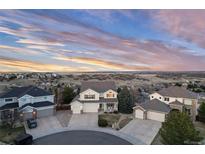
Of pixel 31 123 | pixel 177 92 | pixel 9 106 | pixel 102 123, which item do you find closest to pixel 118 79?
pixel 102 123

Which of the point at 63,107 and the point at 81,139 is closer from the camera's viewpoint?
the point at 81,139

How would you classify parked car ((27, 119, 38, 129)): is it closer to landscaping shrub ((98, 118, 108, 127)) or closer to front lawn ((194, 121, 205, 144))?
landscaping shrub ((98, 118, 108, 127))

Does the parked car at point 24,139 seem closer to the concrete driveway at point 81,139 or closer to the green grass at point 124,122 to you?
the concrete driveway at point 81,139

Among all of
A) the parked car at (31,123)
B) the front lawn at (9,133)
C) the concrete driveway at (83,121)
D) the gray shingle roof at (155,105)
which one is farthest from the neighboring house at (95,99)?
the front lawn at (9,133)

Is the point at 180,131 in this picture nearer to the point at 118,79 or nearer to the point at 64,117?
the point at 118,79

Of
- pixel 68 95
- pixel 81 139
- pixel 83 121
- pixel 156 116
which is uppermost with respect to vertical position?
pixel 68 95
